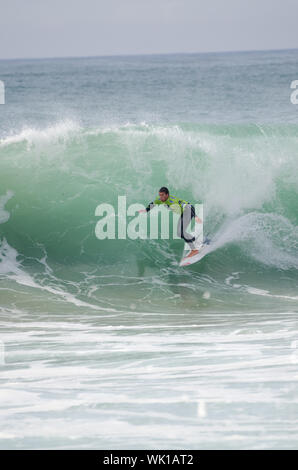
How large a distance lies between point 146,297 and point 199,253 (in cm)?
173

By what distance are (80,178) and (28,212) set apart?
5.91 ft

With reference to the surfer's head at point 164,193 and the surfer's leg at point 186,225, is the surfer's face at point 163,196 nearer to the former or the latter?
the surfer's head at point 164,193

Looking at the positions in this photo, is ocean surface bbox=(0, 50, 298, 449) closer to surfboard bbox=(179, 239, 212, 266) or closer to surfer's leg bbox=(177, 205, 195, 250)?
surfboard bbox=(179, 239, 212, 266)

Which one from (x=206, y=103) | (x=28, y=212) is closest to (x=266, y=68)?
(x=206, y=103)

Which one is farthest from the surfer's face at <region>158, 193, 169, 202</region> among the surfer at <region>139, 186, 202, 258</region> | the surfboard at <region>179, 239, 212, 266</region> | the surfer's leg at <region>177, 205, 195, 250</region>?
the surfboard at <region>179, 239, 212, 266</region>

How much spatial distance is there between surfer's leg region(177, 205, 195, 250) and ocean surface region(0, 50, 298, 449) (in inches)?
19.2

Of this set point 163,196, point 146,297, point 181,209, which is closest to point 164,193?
point 163,196

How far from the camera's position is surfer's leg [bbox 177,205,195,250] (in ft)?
32.4

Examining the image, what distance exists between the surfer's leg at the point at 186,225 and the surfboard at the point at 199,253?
0.45 feet

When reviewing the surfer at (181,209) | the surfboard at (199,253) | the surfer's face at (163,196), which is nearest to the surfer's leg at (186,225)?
the surfer at (181,209)
